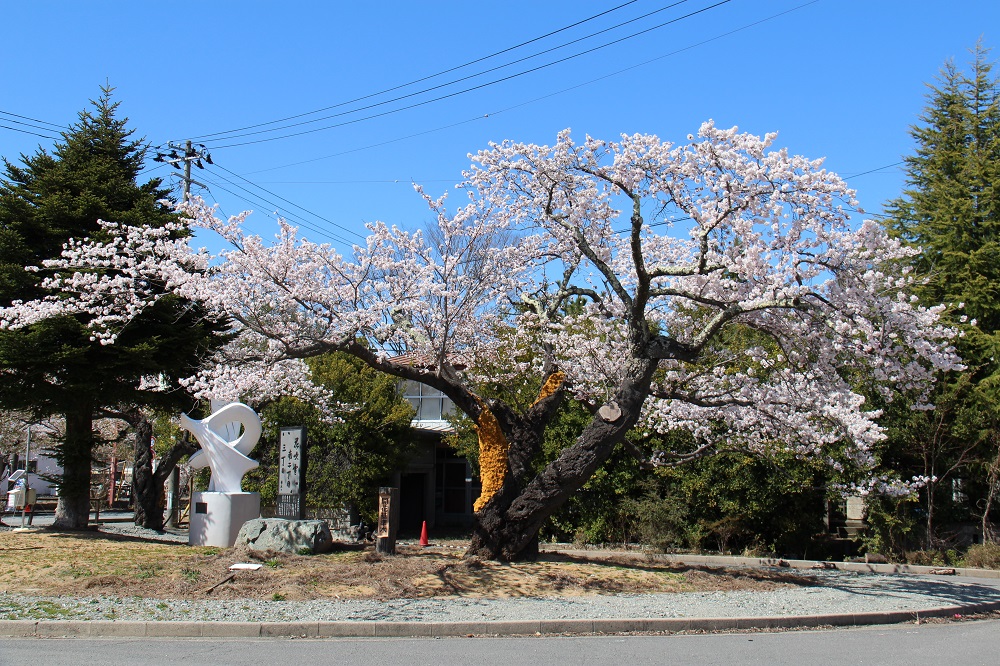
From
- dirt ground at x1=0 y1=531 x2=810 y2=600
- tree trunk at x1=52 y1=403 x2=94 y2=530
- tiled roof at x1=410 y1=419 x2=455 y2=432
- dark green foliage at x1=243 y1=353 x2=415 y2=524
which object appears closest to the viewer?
dirt ground at x1=0 y1=531 x2=810 y2=600

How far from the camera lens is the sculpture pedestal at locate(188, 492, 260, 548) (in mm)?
16094

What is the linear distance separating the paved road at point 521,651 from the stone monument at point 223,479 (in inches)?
310

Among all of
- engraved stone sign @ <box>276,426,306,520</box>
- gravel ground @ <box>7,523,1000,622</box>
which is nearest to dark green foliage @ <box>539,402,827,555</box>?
gravel ground @ <box>7,523,1000,622</box>

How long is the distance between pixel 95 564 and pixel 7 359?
5015 millimetres

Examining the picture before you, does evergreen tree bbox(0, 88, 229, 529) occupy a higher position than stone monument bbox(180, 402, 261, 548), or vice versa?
evergreen tree bbox(0, 88, 229, 529)

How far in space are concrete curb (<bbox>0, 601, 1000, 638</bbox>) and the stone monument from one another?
24.4ft

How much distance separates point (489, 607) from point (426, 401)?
1963 cm

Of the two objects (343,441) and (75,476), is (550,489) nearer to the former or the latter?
(75,476)

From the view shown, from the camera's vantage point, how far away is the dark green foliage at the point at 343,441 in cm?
2184

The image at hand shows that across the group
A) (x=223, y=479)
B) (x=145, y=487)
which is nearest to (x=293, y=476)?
(x=223, y=479)

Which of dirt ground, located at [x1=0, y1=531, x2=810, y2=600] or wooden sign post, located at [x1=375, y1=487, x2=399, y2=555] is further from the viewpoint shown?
wooden sign post, located at [x1=375, y1=487, x2=399, y2=555]

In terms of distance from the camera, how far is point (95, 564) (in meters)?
12.0

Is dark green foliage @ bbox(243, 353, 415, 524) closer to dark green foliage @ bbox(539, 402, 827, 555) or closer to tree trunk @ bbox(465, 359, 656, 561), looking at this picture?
dark green foliage @ bbox(539, 402, 827, 555)

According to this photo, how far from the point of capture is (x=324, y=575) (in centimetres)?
1114
